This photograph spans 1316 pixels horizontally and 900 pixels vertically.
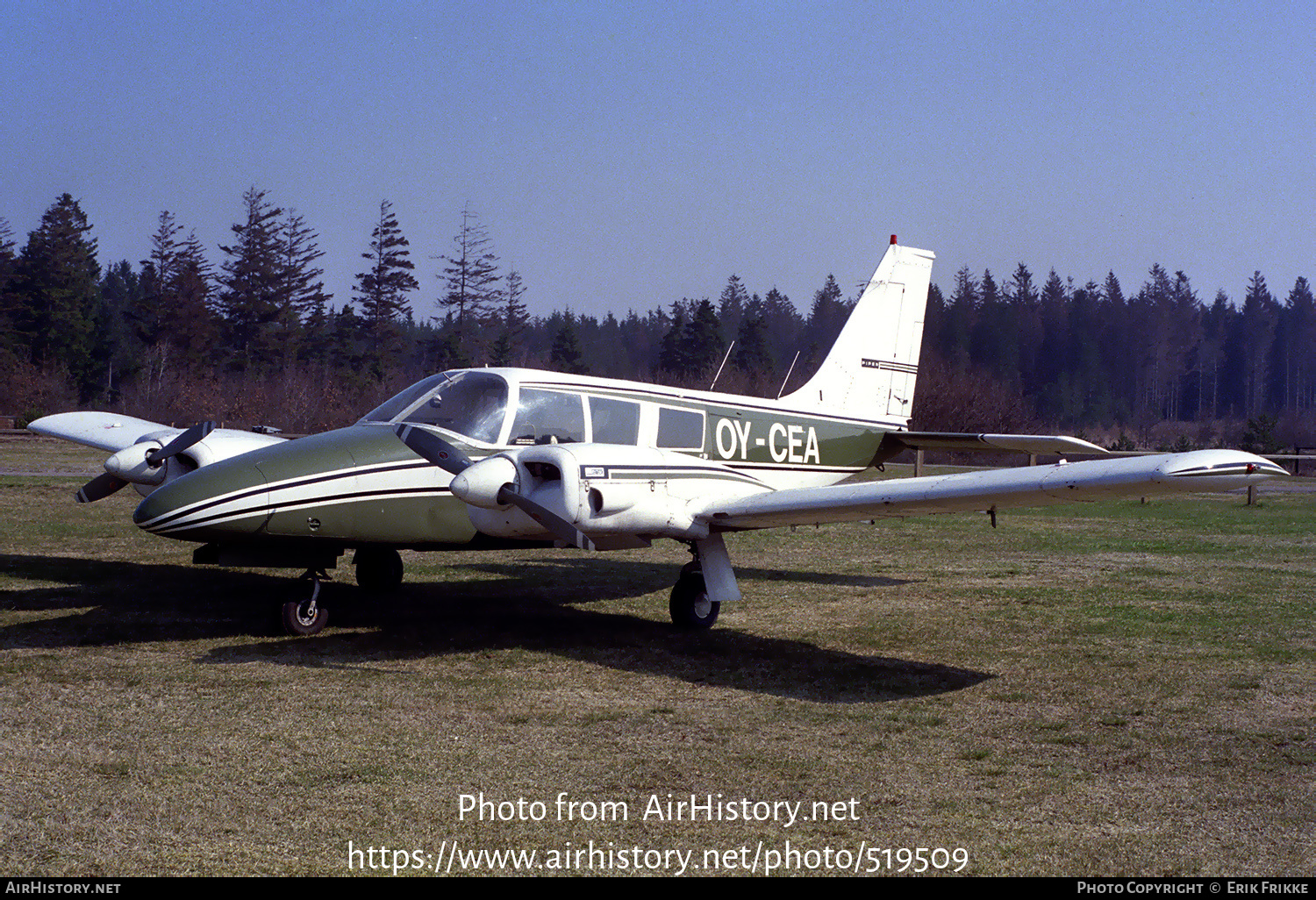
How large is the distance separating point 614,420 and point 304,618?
3.46 meters

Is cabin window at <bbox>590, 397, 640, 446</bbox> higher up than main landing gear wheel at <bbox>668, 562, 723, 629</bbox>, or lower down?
higher up

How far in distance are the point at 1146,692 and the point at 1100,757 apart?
6.47 ft

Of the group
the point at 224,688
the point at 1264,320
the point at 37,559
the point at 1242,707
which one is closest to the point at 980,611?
the point at 1242,707

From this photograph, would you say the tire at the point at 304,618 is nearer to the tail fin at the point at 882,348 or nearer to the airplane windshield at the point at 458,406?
the airplane windshield at the point at 458,406

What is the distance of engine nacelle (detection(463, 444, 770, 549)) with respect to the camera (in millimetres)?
8688

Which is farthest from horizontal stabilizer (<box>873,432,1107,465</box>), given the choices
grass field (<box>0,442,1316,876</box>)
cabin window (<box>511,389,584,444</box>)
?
cabin window (<box>511,389,584,444</box>)

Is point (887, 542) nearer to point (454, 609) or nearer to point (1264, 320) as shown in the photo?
point (454, 609)

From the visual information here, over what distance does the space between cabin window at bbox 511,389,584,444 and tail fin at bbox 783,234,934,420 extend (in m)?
3.93

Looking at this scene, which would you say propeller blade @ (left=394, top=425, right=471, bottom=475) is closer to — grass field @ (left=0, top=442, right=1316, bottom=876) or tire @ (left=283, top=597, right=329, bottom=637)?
grass field @ (left=0, top=442, right=1316, bottom=876)

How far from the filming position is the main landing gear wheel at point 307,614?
9.89 meters

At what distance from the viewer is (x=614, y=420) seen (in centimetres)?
1067

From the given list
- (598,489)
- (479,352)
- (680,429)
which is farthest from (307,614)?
(479,352)

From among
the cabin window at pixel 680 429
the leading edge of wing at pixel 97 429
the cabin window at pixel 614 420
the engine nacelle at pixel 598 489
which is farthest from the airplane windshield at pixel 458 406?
the leading edge of wing at pixel 97 429
